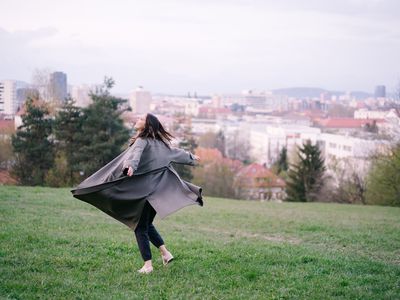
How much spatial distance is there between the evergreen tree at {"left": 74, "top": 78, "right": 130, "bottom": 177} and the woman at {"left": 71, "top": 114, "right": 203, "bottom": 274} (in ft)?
109

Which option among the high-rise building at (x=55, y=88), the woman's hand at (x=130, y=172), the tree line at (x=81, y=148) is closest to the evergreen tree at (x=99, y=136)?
the tree line at (x=81, y=148)

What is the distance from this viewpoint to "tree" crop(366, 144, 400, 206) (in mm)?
41844

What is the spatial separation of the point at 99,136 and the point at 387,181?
23340 millimetres

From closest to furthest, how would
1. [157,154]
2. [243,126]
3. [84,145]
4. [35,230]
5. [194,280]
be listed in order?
1. [194,280]
2. [157,154]
3. [35,230]
4. [84,145]
5. [243,126]

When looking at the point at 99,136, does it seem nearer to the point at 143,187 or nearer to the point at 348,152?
the point at 143,187

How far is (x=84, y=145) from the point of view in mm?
42062

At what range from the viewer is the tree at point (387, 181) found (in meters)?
41.8

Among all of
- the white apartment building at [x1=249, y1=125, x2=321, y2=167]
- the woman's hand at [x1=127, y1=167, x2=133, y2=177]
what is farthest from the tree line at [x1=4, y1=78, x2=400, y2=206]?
the white apartment building at [x1=249, y1=125, x2=321, y2=167]

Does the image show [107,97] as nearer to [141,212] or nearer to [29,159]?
[29,159]

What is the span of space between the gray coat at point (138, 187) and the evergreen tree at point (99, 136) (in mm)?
33220

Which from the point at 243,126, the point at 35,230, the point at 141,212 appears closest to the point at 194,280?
the point at 141,212

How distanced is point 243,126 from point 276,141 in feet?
134

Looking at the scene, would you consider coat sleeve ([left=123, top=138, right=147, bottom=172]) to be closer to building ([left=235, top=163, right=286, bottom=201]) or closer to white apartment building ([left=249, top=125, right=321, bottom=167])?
building ([left=235, top=163, right=286, bottom=201])

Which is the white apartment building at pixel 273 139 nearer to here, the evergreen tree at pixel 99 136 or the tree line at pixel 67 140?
the tree line at pixel 67 140
